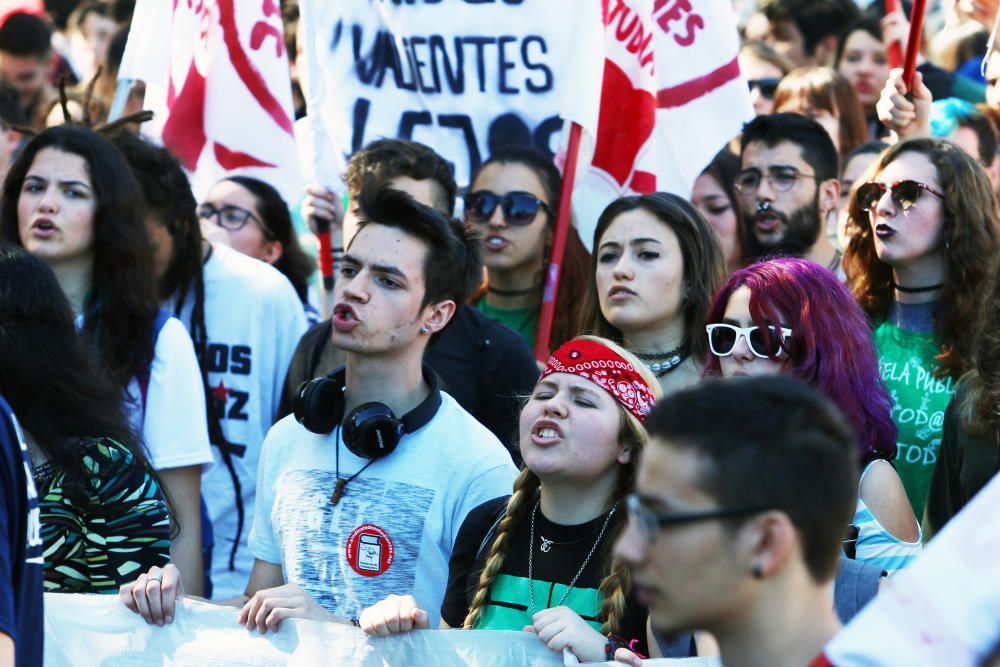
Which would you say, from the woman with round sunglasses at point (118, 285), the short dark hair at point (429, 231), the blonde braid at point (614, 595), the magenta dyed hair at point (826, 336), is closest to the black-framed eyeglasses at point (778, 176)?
the short dark hair at point (429, 231)

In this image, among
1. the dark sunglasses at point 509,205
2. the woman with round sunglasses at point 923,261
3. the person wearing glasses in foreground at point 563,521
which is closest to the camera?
the person wearing glasses in foreground at point 563,521

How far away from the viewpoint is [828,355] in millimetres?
3818

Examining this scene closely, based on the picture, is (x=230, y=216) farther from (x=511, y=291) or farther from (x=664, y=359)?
(x=664, y=359)

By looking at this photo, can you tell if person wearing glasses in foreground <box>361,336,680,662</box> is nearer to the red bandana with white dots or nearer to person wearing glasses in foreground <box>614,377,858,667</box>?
the red bandana with white dots

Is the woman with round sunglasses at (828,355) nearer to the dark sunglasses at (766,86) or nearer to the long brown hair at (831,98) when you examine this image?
the long brown hair at (831,98)

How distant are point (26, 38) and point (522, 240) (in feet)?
17.8

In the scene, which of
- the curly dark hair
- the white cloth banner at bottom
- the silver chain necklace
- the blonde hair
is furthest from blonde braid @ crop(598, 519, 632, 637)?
the curly dark hair

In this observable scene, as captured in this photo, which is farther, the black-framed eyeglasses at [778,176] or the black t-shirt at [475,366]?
the black-framed eyeglasses at [778,176]

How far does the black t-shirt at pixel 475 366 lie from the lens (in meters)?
4.96

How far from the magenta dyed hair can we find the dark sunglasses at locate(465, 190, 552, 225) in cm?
178

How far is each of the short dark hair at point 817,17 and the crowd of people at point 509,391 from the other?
2.91m

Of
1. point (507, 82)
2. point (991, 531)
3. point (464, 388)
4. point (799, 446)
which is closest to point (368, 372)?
point (464, 388)

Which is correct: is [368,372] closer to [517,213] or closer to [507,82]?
[517,213]

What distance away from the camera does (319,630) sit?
3641mm
